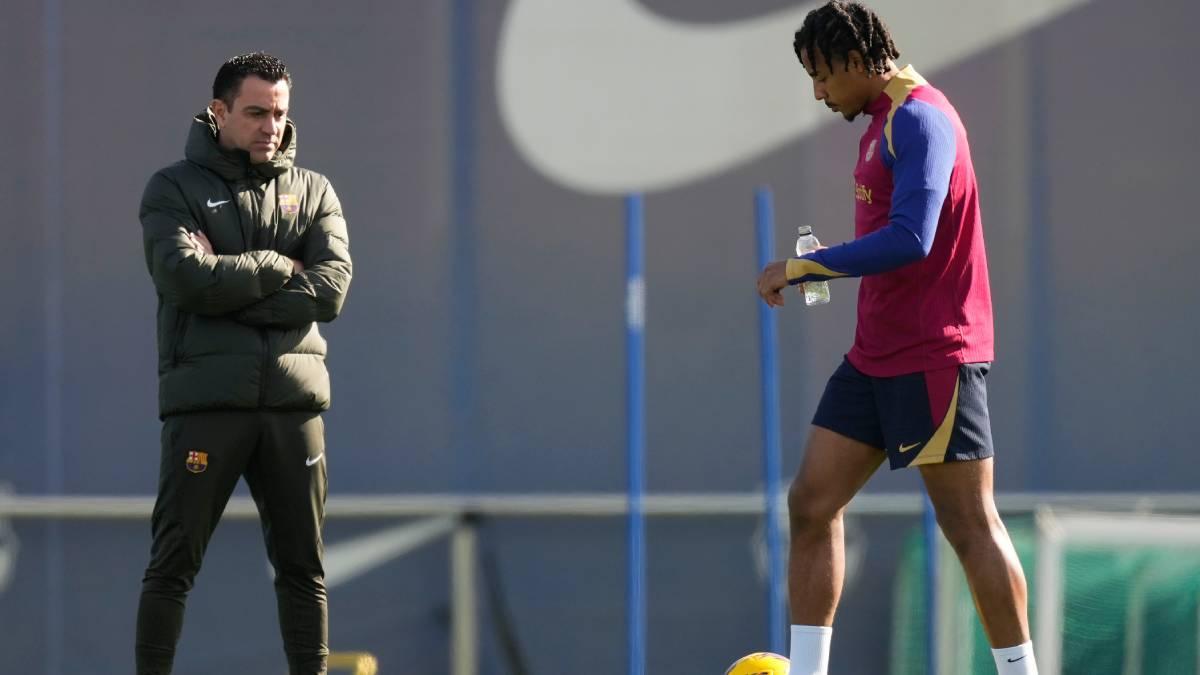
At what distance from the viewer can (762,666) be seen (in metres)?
3.90

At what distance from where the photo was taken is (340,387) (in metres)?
5.45

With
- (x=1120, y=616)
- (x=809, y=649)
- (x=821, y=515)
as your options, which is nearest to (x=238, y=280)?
(x=821, y=515)

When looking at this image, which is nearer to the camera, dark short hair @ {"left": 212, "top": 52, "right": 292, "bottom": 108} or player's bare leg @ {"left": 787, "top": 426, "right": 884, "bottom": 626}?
player's bare leg @ {"left": 787, "top": 426, "right": 884, "bottom": 626}

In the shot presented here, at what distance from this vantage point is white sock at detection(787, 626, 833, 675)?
3.52 metres

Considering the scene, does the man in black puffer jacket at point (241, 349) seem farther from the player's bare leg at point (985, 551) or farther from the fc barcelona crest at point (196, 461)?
the player's bare leg at point (985, 551)

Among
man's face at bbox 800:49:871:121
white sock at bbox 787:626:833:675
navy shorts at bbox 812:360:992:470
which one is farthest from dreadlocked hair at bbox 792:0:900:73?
white sock at bbox 787:626:833:675

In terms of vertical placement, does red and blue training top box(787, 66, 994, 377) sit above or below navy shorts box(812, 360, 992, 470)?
above

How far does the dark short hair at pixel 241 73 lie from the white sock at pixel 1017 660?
2117mm

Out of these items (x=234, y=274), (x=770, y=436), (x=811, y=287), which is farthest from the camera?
(x=770, y=436)

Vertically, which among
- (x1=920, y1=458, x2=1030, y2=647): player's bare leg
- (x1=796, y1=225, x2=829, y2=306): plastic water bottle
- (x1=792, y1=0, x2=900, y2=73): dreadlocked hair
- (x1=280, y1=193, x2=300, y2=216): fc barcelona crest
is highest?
(x1=792, y1=0, x2=900, y2=73): dreadlocked hair

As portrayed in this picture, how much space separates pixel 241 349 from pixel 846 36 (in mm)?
1551

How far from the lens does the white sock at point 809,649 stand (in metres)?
3.52

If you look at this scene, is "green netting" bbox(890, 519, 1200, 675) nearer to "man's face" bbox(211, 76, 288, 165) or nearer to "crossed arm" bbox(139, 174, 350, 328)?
"crossed arm" bbox(139, 174, 350, 328)

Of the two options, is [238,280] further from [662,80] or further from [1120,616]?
[1120,616]
